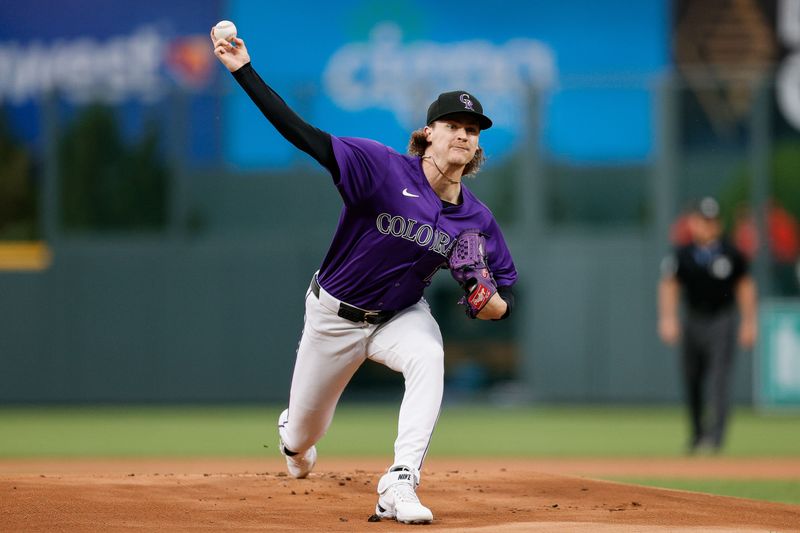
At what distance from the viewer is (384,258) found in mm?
5973

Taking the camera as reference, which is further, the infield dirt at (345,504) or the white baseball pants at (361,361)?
the white baseball pants at (361,361)

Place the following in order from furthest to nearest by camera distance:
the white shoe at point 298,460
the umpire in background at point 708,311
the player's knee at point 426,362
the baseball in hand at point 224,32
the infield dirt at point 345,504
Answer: the umpire in background at point 708,311
the white shoe at point 298,460
the player's knee at point 426,362
the baseball in hand at point 224,32
the infield dirt at point 345,504

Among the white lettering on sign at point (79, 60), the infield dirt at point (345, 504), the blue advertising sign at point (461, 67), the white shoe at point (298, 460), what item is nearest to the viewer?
the infield dirt at point (345, 504)

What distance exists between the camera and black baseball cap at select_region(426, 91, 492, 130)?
5.85 m

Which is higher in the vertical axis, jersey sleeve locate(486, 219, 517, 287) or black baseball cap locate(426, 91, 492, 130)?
black baseball cap locate(426, 91, 492, 130)

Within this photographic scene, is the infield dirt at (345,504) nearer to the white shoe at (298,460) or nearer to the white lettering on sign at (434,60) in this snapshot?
the white shoe at (298,460)

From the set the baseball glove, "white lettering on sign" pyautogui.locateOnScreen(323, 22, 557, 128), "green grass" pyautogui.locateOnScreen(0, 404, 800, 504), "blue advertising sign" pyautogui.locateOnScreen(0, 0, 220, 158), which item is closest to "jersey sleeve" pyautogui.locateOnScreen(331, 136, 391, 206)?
the baseball glove

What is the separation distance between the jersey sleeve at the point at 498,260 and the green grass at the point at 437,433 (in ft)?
7.67

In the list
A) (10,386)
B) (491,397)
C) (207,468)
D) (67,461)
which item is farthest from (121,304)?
(207,468)

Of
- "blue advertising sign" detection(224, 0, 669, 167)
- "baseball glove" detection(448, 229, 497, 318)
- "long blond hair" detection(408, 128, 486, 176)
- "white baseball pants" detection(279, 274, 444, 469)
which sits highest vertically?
"blue advertising sign" detection(224, 0, 669, 167)

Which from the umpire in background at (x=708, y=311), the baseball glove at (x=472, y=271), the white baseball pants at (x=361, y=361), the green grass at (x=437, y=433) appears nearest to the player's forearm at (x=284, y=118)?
the baseball glove at (x=472, y=271)

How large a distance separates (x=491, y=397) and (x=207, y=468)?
7990 millimetres

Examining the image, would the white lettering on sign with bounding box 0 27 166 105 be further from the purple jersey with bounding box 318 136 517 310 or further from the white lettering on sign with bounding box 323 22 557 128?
the purple jersey with bounding box 318 136 517 310

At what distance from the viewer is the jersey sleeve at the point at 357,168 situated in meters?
5.76
